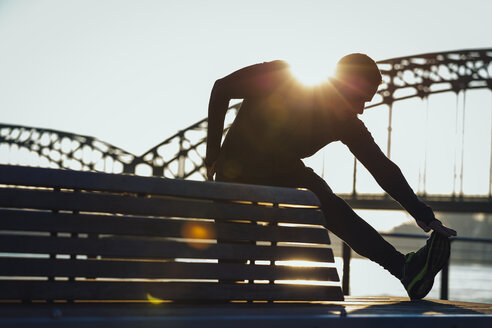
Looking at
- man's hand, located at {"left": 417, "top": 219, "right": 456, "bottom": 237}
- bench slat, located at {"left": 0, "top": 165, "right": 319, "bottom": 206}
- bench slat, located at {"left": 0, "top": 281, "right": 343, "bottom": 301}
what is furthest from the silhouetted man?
bench slat, located at {"left": 0, "top": 281, "right": 343, "bottom": 301}

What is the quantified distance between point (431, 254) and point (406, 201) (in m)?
0.30

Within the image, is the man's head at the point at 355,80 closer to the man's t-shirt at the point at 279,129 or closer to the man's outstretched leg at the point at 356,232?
the man's t-shirt at the point at 279,129

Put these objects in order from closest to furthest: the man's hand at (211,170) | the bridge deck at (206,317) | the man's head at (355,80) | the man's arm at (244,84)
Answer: the bridge deck at (206,317) < the man's arm at (244,84) < the man's head at (355,80) < the man's hand at (211,170)

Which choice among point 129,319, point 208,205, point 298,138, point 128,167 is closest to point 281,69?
point 298,138

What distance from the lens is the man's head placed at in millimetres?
3035

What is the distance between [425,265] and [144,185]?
134 centimetres

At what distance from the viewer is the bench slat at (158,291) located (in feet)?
6.86

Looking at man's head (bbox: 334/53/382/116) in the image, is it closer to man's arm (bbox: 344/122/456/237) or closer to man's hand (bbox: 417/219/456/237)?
man's arm (bbox: 344/122/456/237)

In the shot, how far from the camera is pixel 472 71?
1694 inches

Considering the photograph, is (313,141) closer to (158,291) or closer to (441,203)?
(158,291)

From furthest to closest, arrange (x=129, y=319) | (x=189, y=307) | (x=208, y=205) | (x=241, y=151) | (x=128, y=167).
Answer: (x=128, y=167) < (x=241, y=151) < (x=208, y=205) < (x=189, y=307) < (x=129, y=319)

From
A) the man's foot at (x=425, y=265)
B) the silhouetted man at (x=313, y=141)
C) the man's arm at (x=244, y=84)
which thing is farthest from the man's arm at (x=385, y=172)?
the man's arm at (x=244, y=84)

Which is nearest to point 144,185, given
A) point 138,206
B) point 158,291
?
point 138,206

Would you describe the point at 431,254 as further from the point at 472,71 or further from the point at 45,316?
the point at 472,71
